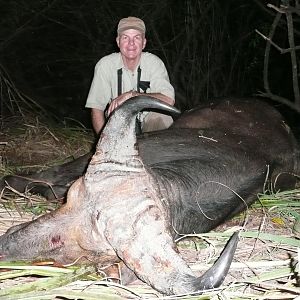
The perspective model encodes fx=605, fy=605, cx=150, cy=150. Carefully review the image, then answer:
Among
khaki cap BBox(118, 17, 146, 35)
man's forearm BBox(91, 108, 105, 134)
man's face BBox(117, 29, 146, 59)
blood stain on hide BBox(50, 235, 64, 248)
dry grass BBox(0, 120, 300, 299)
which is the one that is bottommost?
dry grass BBox(0, 120, 300, 299)

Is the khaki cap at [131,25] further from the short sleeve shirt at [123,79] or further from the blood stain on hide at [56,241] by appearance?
the blood stain on hide at [56,241]

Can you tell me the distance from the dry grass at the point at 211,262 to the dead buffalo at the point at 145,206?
0.11m

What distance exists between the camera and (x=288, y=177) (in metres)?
4.80

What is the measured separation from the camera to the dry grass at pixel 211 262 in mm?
2652

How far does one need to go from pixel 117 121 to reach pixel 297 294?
111 centimetres

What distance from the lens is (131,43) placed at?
17.9 feet

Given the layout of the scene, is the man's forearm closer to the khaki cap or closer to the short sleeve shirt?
the short sleeve shirt

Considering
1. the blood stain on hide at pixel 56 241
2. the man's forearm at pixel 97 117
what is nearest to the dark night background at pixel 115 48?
the man's forearm at pixel 97 117

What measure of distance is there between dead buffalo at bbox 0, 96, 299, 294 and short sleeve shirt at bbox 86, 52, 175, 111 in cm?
142

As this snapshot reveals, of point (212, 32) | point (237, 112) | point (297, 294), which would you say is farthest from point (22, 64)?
point (297, 294)

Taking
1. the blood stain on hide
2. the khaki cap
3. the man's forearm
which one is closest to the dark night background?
the man's forearm

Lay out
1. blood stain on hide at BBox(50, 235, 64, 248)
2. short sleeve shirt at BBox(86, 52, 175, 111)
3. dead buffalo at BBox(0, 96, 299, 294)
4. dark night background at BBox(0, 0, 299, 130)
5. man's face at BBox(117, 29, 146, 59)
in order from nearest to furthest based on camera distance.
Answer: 1. dead buffalo at BBox(0, 96, 299, 294)
2. blood stain on hide at BBox(50, 235, 64, 248)
3. man's face at BBox(117, 29, 146, 59)
4. short sleeve shirt at BBox(86, 52, 175, 111)
5. dark night background at BBox(0, 0, 299, 130)

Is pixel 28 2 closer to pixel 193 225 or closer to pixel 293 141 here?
pixel 293 141

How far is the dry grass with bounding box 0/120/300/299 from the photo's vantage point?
2652 mm
